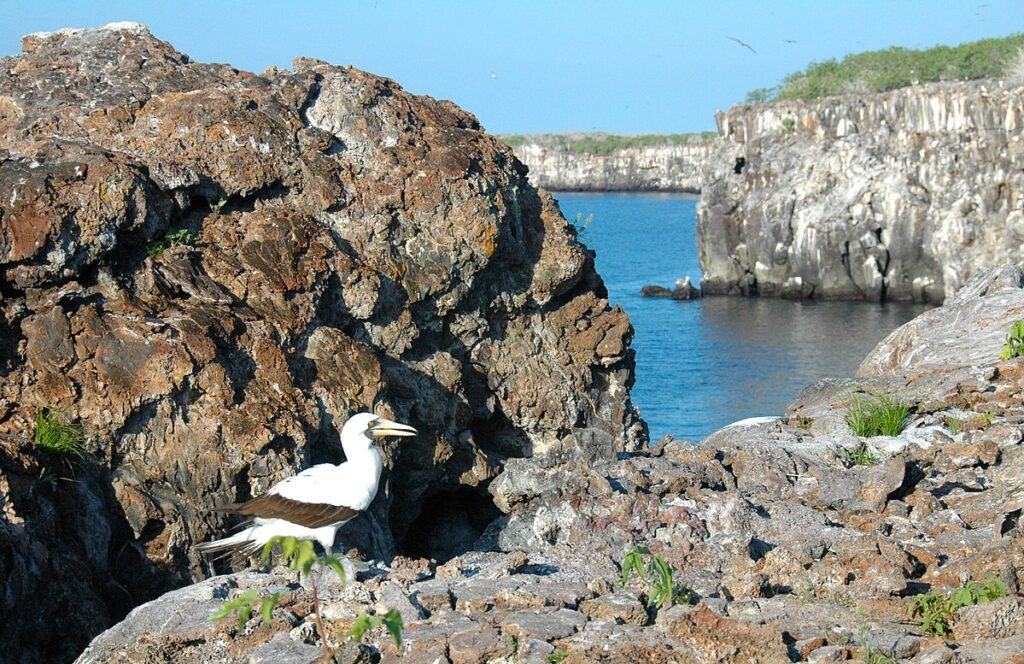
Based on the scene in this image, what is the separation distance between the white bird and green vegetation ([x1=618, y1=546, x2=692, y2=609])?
68.3 inches

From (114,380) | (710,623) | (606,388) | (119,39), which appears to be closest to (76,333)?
(114,380)

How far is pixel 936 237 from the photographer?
2511 inches

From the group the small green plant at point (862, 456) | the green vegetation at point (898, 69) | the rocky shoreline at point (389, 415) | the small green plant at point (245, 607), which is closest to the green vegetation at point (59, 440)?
the rocky shoreline at point (389, 415)

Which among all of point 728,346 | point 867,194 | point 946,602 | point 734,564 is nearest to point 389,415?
point 734,564

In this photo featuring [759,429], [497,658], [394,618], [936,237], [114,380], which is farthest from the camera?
[936,237]

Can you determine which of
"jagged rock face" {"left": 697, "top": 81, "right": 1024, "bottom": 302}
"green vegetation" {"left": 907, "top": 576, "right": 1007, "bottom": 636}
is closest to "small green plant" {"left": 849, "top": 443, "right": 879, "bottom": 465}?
"green vegetation" {"left": 907, "top": 576, "right": 1007, "bottom": 636}

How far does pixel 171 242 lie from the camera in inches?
422

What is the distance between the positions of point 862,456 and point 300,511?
6444 mm

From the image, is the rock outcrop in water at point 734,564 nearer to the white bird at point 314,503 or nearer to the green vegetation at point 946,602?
the green vegetation at point 946,602

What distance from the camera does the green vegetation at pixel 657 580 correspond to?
7.79 meters

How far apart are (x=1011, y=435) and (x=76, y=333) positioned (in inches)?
341

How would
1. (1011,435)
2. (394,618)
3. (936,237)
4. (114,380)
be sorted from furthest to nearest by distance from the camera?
1. (936,237)
2. (1011,435)
3. (114,380)
4. (394,618)

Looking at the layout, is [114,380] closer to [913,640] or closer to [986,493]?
[913,640]

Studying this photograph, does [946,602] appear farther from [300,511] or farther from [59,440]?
[59,440]
